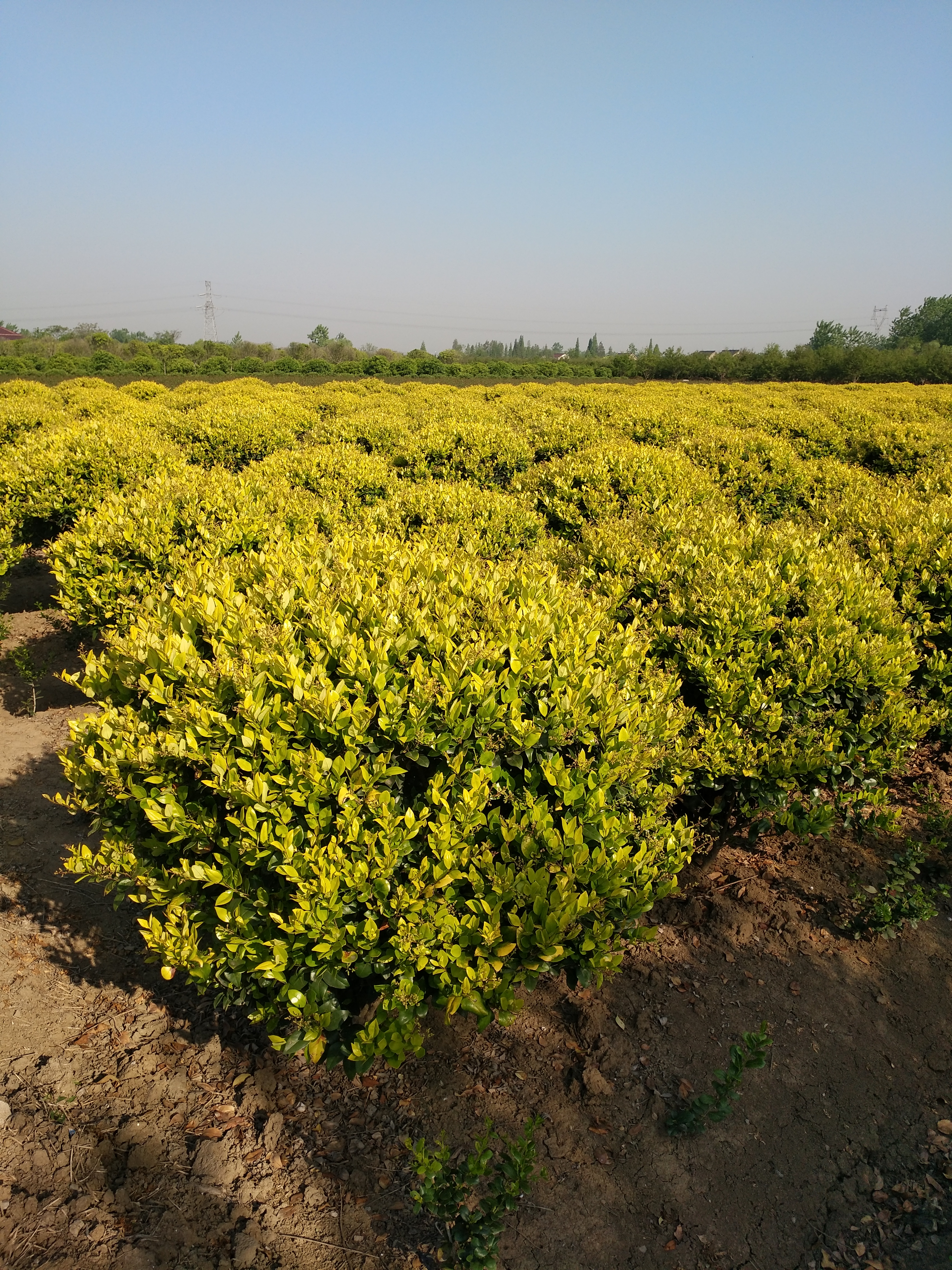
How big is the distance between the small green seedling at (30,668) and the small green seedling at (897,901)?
675 cm

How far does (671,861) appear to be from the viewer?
2643 millimetres

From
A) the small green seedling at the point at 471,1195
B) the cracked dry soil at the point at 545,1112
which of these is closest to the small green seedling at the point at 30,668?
the cracked dry soil at the point at 545,1112

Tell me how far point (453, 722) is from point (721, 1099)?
1935mm

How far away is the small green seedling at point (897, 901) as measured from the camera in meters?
3.58

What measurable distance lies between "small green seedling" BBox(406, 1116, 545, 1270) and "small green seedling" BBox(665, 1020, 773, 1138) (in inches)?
26.9

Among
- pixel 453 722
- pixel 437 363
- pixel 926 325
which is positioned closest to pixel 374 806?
pixel 453 722

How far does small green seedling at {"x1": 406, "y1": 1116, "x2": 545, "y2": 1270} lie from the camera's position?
223 cm

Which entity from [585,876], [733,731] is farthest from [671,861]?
[733,731]

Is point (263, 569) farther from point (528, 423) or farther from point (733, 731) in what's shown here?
point (528, 423)

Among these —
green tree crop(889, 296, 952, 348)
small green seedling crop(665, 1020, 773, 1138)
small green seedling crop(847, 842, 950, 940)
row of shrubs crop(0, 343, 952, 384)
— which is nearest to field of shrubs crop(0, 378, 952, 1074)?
small green seedling crop(847, 842, 950, 940)

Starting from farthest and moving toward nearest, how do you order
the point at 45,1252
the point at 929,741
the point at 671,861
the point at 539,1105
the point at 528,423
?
the point at 528,423, the point at 929,741, the point at 539,1105, the point at 671,861, the point at 45,1252

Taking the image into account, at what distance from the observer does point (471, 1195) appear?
253cm

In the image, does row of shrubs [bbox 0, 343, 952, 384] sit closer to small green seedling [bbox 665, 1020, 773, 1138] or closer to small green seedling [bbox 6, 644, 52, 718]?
small green seedling [bbox 6, 644, 52, 718]

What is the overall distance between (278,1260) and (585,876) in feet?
5.79
